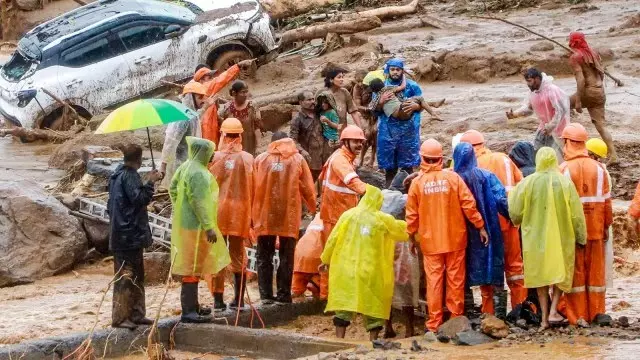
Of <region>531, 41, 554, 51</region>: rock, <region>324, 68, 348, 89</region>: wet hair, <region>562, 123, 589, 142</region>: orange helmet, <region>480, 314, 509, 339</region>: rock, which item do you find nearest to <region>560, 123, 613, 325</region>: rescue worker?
<region>562, 123, 589, 142</region>: orange helmet

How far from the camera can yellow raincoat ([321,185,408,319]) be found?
426 inches

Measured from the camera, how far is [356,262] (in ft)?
35.6

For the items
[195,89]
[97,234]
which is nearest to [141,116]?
[195,89]

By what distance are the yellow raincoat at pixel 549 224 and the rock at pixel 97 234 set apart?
5.38 metres

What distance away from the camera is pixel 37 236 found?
14125mm

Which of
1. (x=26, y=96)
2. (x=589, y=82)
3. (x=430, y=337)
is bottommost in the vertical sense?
(x=430, y=337)

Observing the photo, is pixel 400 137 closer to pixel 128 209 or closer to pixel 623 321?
pixel 128 209

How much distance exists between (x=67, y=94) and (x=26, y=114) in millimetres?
652

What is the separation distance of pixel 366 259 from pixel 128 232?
6.07 feet

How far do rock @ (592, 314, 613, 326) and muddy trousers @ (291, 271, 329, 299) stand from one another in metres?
2.62

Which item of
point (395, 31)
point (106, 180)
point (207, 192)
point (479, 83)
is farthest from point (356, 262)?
point (395, 31)

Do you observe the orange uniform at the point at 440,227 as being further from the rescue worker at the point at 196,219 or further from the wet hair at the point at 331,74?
the wet hair at the point at 331,74

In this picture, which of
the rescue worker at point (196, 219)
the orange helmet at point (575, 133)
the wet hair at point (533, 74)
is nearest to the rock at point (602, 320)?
the orange helmet at point (575, 133)

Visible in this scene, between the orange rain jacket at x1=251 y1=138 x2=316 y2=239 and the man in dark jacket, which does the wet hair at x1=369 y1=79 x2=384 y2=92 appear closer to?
the orange rain jacket at x1=251 y1=138 x2=316 y2=239
